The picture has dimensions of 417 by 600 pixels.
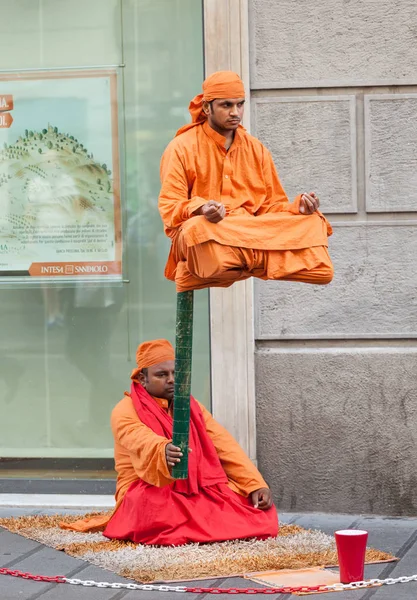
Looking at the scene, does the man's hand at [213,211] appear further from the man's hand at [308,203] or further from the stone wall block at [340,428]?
the stone wall block at [340,428]

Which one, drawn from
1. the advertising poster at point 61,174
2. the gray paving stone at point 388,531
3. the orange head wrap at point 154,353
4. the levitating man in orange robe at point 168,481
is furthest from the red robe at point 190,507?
the advertising poster at point 61,174

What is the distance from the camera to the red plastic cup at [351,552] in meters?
5.23

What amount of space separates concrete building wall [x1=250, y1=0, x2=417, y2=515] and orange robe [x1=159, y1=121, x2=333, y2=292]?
56.0 inches

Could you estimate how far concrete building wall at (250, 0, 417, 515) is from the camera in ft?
23.2

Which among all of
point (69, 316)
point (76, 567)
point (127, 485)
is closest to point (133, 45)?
point (69, 316)

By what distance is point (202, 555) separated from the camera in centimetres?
601

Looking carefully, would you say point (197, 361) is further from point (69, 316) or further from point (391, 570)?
point (391, 570)

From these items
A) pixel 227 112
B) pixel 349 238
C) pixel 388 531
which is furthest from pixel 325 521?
pixel 227 112

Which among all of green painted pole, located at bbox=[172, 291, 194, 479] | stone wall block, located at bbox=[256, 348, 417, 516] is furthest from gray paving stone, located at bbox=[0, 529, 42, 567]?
stone wall block, located at bbox=[256, 348, 417, 516]

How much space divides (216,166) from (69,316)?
7.88ft

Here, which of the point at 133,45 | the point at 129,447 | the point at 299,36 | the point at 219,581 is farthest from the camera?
the point at 133,45

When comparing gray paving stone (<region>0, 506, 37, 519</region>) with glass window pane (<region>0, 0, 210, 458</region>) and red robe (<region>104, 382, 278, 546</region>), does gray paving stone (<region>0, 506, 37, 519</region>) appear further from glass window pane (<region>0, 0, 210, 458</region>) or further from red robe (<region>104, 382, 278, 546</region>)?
red robe (<region>104, 382, 278, 546</region>)

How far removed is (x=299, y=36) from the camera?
7.12 m

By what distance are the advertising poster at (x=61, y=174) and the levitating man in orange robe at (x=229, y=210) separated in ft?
6.37
